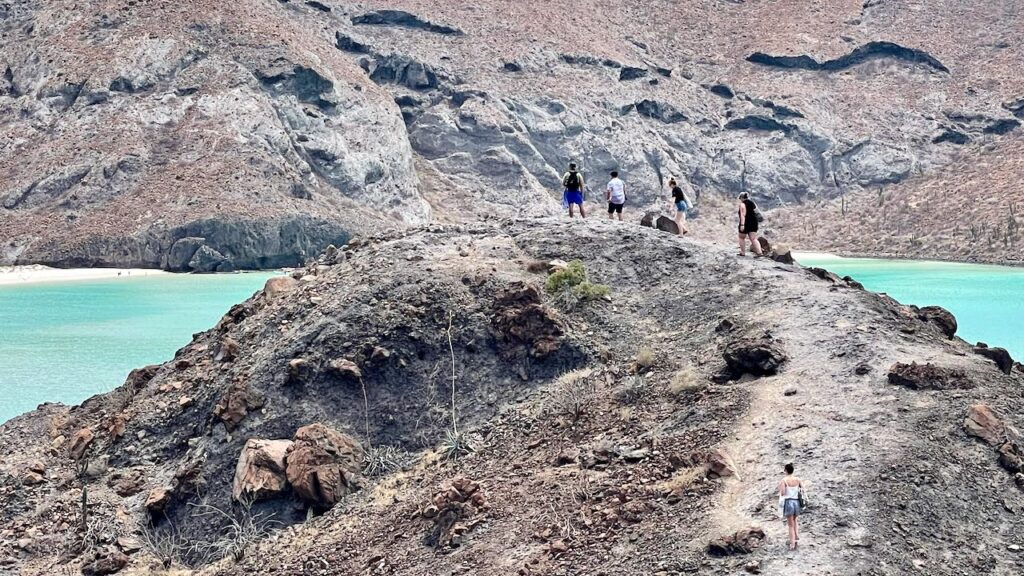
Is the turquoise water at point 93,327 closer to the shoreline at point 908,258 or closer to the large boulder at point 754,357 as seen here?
the large boulder at point 754,357

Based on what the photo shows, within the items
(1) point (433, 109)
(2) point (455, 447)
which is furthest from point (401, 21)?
(2) point (455, 447)

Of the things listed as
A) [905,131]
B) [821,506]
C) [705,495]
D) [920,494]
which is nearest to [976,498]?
[920,494]

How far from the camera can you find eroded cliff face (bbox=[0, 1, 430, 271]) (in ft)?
195

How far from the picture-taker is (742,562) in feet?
31.3

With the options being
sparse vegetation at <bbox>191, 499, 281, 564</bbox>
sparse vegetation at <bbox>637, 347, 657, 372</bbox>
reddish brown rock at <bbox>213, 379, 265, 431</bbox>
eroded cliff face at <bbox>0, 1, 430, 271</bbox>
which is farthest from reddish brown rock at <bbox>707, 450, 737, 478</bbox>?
eroded cliff face at <bbox>0, 1, 430, 271</bbox>

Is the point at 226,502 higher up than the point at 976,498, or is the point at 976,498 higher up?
the point at 976,498

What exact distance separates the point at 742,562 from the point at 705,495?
4.65ft

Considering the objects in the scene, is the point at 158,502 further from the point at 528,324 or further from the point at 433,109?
the point at 433,109

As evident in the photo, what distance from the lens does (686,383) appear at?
13.7 m

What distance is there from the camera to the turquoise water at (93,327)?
2597 cm

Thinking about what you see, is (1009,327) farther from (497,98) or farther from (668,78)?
(668,78)

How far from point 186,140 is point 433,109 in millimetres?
20125

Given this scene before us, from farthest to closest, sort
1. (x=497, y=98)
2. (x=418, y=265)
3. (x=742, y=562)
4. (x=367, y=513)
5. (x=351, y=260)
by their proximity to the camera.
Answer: (x=497, y=98), (x=351, y=260), (x=418, y=265), (x=367, y=513), (x=742, y=562)

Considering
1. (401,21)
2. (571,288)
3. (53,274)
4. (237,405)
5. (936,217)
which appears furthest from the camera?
(401,21)
